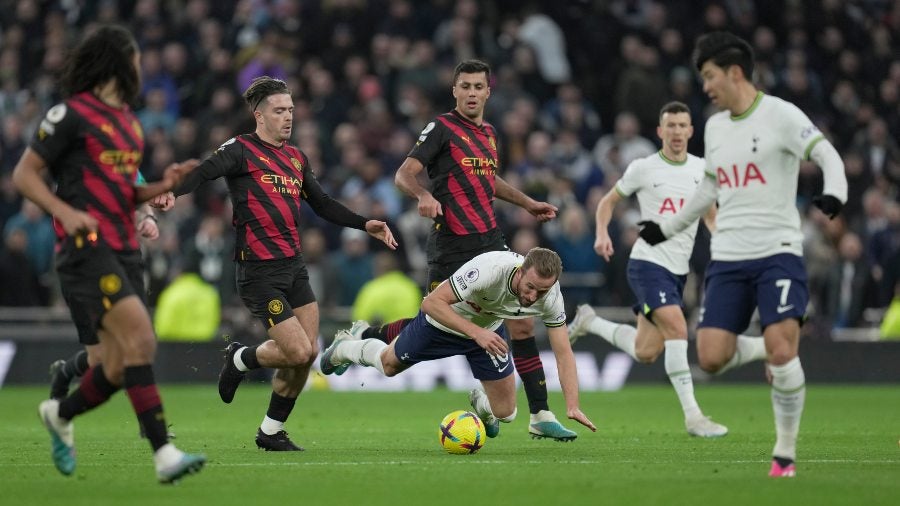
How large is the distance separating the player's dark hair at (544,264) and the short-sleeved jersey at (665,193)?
130 inches

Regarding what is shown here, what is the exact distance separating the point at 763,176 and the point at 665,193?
4079 millimetres

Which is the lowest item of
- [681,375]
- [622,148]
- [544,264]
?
[681,375]

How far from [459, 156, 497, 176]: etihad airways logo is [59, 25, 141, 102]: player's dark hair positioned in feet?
12.9

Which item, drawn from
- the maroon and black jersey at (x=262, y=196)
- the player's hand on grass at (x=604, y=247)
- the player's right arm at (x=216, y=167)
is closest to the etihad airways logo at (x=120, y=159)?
the player's right arm at (x=216, y=167)

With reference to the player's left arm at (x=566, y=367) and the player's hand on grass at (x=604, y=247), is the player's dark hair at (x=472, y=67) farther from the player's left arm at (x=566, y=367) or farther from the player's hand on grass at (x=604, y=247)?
the player's left arm at (x=566, y=367)

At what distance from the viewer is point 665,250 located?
41.9 ft

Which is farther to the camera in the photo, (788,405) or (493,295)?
(493,295)

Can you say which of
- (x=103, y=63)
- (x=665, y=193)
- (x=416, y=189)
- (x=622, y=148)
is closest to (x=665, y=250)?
(x=665, y=193)

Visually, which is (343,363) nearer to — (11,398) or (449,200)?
(449,200)

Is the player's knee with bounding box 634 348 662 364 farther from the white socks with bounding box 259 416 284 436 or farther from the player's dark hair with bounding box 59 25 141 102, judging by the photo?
the player's dark hair with bounding box 59 25 141 102

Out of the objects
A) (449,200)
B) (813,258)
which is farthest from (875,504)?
(813,258)

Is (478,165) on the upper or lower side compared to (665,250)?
upper

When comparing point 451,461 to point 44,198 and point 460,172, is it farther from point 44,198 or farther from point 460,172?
point 44,198

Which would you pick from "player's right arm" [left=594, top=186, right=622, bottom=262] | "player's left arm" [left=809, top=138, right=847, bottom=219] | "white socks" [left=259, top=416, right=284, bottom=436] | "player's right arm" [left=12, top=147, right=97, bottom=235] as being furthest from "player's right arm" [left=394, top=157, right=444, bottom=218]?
"player's right arm" [left=12, top=147, right=97, bottom=235]
